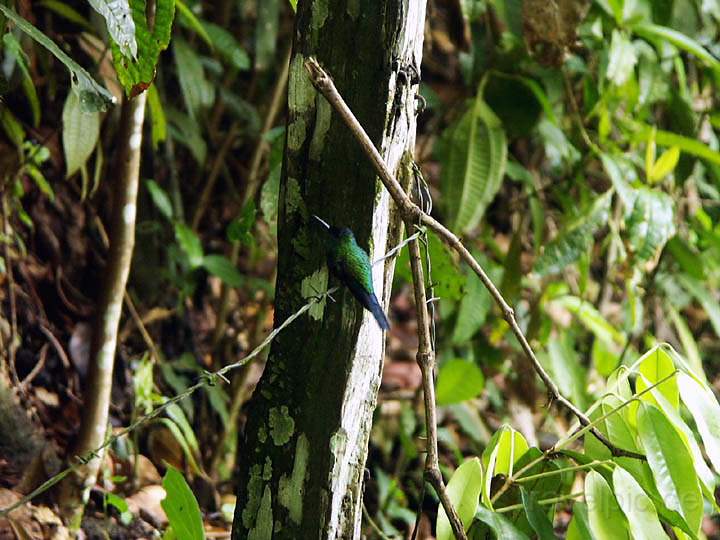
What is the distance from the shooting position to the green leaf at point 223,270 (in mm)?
2191

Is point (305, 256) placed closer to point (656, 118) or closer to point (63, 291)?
point (63, 291)

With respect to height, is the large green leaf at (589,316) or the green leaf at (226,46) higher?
the green leaf at (226,46)

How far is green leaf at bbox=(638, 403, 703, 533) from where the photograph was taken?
3.43ft

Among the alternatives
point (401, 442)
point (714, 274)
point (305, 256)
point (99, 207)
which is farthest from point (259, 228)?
point (714, 274)

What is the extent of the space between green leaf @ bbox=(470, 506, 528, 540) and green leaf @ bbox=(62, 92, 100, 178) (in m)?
1.05

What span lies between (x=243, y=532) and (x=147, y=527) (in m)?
0.76

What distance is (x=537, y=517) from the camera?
109 centimetres

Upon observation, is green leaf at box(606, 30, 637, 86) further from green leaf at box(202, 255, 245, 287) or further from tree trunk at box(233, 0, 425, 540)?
tree trunk at box(233, 0, 425, 540)

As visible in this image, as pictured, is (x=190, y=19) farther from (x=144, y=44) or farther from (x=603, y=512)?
(x=603, y=512)

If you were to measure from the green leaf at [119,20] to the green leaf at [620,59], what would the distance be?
133 cm

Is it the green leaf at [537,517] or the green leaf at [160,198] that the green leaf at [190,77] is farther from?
the green leaf at [537,517]

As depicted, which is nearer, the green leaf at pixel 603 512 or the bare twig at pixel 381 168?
the bare twig at pixel 381 168

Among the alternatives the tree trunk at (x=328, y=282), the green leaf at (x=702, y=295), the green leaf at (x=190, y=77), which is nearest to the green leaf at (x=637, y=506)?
the tree trunk at (x=328, y=282)

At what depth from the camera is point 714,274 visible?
3.04 m
